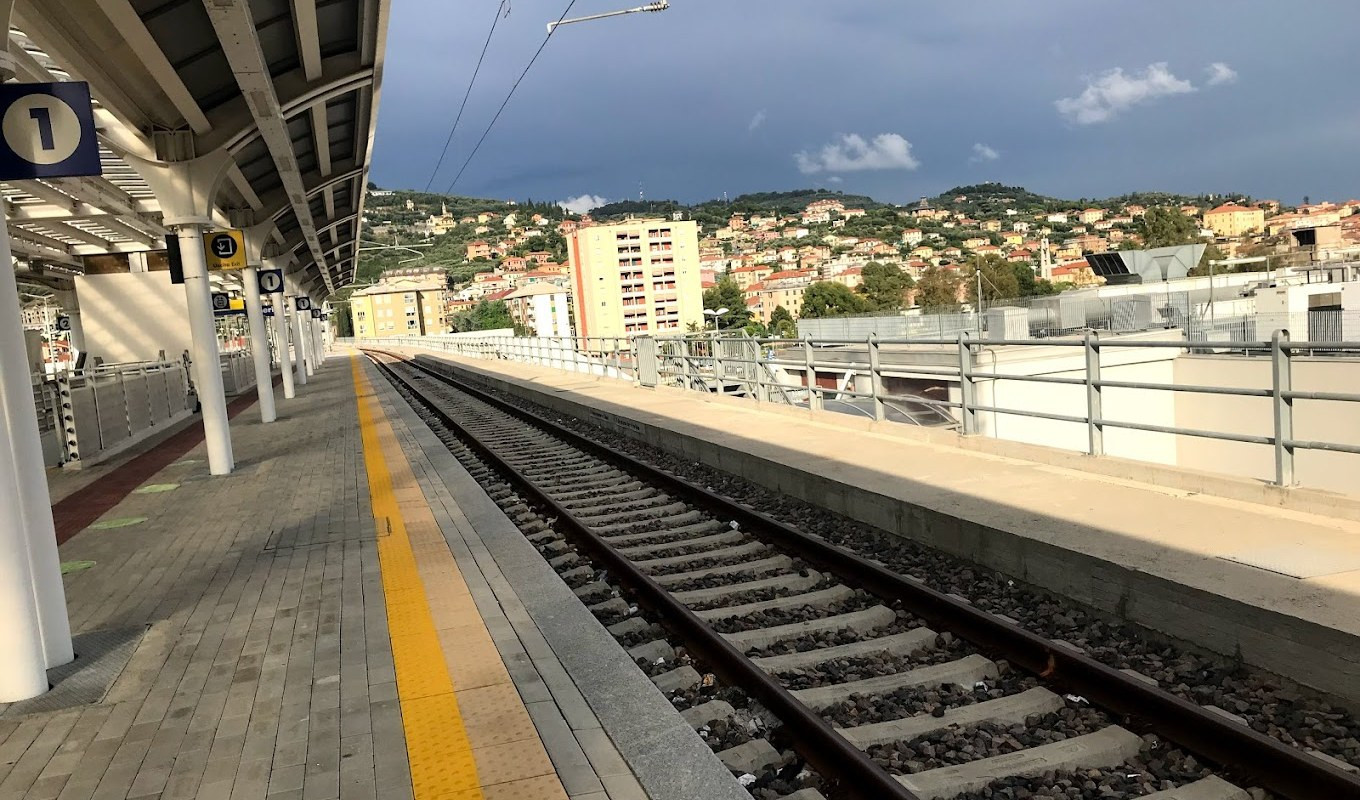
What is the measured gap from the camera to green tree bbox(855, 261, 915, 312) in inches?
4345

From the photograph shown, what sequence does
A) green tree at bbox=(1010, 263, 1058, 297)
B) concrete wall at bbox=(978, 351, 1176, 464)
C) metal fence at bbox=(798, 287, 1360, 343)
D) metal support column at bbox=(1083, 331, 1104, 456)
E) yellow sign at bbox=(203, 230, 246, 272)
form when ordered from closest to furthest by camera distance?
1. metal support column at bbox=(1083, 331, 1104, 456)
2. yellow sign at bbox=(203, 230, 246, 272)
3. concrete wall at bbox=(978, 351, 1176, 464)
4. metal fence at bbox=(798, 287, 1360, 343)
5. green tree at bbox=(1010, 263, 1058, 297)

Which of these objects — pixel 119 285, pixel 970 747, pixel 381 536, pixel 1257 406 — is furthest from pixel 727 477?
pixel 119 285

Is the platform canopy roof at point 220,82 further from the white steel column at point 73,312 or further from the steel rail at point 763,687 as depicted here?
the white steel column at point 73,312

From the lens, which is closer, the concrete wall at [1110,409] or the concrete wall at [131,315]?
the concrete wall at [1110,409]

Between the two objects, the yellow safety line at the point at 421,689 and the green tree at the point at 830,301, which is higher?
the green tree at the point at 830,301

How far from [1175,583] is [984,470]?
146 inches

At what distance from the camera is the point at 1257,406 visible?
70.1 feet

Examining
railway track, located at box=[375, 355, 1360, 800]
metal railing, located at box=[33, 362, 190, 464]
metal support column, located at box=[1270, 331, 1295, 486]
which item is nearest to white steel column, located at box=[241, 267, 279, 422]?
metal railing, located at box=[33, 362, 190, 464]

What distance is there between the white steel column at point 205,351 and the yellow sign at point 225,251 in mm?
1333

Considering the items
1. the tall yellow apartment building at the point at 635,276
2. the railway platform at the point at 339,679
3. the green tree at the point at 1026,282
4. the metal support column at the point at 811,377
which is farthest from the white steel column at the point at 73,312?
the tall yellow apartment building at the point at 635,276

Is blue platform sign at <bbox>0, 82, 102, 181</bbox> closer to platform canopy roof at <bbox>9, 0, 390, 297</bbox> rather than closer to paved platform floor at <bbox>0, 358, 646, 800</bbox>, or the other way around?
paved platform floor at <bbox>0, 358, 646, 800</bbox>

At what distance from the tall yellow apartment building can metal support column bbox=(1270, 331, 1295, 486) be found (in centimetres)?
13855

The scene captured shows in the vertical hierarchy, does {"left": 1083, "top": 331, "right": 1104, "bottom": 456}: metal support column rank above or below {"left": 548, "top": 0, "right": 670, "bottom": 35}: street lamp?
below

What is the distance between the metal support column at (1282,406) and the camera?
6.18 meters
